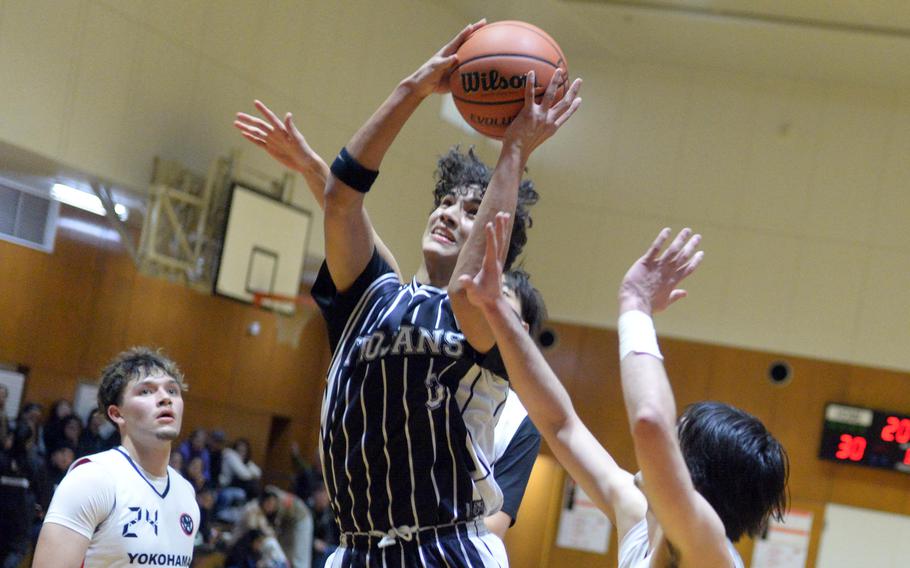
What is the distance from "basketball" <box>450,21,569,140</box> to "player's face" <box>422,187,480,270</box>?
204mm

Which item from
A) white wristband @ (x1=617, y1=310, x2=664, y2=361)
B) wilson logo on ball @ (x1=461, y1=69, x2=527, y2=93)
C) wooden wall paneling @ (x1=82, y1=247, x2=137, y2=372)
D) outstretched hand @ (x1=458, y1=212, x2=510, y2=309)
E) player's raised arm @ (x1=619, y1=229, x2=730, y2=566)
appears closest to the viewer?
player's raised arm @ (x1=619, y1=229, x2=730, y2=566)

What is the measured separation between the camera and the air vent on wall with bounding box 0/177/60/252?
1156cm

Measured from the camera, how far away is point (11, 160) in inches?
376

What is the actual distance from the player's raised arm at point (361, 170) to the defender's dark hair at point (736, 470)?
1036 millimetres

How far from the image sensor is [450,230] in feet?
9.70

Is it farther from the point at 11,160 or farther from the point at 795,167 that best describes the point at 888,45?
the point at 11,160

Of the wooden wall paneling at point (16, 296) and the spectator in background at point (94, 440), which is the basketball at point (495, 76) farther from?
the wooden wall paneling at point (16, 296)

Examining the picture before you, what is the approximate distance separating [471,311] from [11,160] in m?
7.96

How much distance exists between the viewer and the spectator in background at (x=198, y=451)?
1121 centimetres

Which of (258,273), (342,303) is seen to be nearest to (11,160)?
(258,273)

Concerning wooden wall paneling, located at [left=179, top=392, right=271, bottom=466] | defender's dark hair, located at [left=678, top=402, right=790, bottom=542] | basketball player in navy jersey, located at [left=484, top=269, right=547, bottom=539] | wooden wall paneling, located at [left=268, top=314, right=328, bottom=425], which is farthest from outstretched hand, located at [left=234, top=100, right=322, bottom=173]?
wooden wall paneling, located at [left=268, top=314, right=328, bottom=425]

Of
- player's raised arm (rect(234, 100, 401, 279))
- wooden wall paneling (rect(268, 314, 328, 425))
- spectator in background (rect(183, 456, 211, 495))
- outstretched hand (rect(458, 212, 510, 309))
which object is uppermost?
player's raised arm (rect(234, 100, 401, 279))

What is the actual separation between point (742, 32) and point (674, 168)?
195 cm

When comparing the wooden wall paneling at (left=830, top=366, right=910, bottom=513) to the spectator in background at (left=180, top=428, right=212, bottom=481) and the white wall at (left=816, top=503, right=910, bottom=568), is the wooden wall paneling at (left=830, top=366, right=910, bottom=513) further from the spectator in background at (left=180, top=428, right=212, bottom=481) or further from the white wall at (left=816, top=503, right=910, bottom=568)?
the spectator in background at (left=180, top=428, right=212, bottom=481)
